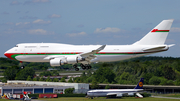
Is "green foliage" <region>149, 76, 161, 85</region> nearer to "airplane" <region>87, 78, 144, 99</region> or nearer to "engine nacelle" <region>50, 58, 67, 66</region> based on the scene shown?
"airplane" <region>87, 78, 144, 99</region>

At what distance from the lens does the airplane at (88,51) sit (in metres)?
57.5

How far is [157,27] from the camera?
6075 cm

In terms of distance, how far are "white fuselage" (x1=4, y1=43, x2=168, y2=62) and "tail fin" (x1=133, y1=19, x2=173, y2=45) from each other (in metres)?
2.03

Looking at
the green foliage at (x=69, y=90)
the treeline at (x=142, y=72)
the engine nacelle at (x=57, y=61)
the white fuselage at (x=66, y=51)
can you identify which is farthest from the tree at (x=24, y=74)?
the engine nacelle at (x=57, y=61)

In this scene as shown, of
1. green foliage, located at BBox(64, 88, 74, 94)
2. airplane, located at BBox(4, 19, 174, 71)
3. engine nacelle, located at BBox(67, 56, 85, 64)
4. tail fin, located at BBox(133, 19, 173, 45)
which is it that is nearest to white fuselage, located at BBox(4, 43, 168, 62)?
airplane, located at BBox(4, 19, 174, 71)

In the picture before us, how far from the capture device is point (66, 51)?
59531 millimetres

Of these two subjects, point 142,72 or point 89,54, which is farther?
point 142,72

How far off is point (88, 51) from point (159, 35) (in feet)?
46.6

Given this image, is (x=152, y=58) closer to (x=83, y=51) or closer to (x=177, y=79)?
(x=177, y=79)

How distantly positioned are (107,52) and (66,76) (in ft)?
294

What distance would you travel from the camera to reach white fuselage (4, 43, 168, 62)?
57719 mm

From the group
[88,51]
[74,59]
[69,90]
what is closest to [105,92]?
[69,90]

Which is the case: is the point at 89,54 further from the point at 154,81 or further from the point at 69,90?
the point at 154,81

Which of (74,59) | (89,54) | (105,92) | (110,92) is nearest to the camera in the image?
(89,54)
